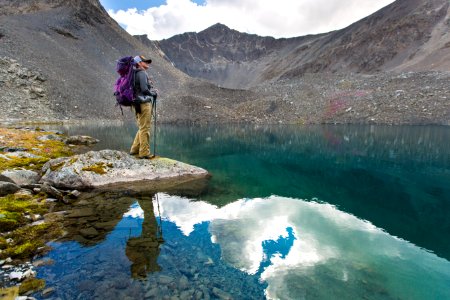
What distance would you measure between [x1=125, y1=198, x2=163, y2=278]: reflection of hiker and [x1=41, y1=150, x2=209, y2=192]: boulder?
3629 millimetres

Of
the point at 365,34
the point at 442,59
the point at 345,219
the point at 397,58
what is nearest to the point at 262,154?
the point at 345,219

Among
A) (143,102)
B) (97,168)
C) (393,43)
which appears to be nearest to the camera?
(97,168)

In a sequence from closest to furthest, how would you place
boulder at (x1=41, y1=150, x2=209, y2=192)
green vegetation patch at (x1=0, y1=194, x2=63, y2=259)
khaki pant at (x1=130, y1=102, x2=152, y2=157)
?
green vegetation patch at (x1=0, y1=194, x2=63, y2=259)
boulder at (x1=41, y1=150, x2=209, y2=192)
khaki pant at (x1=130, y1=102, x2=152, y2=157)

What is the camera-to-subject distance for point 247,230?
8.04 metres

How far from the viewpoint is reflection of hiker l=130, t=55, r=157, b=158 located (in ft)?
39.0

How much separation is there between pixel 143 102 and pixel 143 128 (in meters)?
1.12

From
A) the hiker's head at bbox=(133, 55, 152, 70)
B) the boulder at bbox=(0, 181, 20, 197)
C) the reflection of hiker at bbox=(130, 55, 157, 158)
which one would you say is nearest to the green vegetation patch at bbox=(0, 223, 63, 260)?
the boulder at bbox=(0, 181, 20, 197)

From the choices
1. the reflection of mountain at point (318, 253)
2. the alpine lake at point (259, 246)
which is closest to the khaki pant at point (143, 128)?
the alpine lake at point (259, 246)

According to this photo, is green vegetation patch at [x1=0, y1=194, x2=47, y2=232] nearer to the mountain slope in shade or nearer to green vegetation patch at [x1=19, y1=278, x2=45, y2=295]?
green vegetation patch at [x1=19, y1=278, x2=45, y2=295]

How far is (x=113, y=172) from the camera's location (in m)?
11.9

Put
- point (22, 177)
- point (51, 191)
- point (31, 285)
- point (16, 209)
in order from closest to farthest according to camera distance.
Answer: point (31, 285)
point (16, 209)
point (51, 191)
point (22, 177)

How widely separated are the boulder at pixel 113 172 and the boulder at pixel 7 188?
3.95 ft

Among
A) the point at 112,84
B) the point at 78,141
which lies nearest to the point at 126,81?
the point at 78,141

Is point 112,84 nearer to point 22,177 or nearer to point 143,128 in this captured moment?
point 143,128
